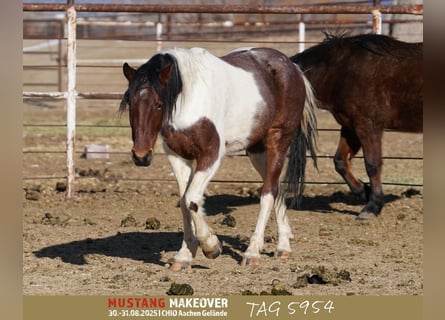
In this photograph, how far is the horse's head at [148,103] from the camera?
5254 millimetres

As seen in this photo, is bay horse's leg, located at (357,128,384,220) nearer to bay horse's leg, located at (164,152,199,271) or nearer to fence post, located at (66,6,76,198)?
bay horse's leg, located at (164,152,199,271)

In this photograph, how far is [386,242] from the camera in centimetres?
711

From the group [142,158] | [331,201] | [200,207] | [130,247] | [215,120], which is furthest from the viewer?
[331,201]

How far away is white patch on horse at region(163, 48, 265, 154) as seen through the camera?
18.3ft

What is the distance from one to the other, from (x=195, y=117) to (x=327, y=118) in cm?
1248

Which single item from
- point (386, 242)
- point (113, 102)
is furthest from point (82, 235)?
point (113, 102)

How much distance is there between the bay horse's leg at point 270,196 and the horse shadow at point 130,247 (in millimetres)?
244

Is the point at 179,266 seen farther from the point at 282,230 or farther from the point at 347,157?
the point at 347,157

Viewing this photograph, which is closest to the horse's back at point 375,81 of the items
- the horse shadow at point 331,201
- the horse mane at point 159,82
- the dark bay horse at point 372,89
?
the dark bay horse at point 372,89

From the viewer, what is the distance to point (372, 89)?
8.22 metres

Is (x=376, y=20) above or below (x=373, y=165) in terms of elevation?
above

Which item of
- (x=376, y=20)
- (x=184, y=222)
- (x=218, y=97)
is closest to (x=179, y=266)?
(x=184, y=222)

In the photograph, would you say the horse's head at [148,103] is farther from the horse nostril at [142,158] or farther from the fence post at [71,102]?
the fence post at [71,102]

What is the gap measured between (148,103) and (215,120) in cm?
61
